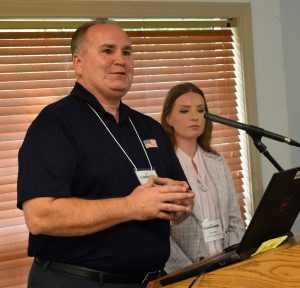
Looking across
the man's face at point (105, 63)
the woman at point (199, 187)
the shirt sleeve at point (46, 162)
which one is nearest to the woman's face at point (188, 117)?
the woman at point (199, 187)

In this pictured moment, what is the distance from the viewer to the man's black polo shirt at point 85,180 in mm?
1318

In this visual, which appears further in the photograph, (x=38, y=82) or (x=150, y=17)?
(x=150, y=17)

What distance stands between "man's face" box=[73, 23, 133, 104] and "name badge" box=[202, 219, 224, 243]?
868 millimetres

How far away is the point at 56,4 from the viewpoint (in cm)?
254

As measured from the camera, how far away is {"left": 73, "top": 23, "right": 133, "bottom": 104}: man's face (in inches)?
61.6

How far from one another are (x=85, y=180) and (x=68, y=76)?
141 centimetres

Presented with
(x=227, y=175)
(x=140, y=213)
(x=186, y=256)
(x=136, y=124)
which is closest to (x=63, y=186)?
(x=140, y=213)

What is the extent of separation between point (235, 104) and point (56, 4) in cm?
139

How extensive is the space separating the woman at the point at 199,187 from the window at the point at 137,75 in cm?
49

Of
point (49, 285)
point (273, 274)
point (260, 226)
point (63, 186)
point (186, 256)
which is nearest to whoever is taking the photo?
point (273, 274)

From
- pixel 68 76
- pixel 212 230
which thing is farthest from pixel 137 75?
pixel 212 230

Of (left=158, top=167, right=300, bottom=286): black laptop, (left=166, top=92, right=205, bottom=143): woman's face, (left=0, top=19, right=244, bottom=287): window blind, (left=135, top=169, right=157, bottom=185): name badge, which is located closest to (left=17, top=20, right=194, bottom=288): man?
(left=135, top=169, right=157, bottom=185): name badge

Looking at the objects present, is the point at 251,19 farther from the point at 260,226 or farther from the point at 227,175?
the point at 260,226

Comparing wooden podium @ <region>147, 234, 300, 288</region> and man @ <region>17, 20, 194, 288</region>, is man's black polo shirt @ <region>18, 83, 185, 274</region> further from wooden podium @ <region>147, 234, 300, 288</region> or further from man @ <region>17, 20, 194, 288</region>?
wooden podium @ <region>147, 234, 300, 288</region>
